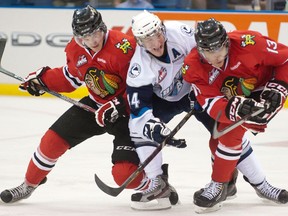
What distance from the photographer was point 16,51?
328 inches

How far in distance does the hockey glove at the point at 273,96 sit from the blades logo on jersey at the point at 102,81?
2.26 ft

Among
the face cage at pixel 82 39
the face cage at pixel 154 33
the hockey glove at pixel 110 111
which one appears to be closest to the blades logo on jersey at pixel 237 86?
the face cage at pixel 154 33

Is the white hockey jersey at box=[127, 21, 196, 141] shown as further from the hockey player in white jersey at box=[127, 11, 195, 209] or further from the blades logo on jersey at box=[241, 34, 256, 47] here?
the blades logo on jersey at box=[241, 34, 256, 47]

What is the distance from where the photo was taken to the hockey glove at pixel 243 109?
3711 mm

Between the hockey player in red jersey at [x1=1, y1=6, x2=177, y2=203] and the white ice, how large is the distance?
165 mm

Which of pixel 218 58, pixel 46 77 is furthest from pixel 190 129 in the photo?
pixel 218 58

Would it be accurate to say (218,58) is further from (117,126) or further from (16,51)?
(16,51)

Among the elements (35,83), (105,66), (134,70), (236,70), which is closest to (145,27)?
(134,70)

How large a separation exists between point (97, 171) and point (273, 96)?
1.57 m

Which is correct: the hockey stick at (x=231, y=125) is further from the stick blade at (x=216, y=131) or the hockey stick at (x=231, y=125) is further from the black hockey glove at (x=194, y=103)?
the black hockey glove at (x=194, y=103)

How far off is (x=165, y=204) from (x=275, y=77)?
0.75 meters

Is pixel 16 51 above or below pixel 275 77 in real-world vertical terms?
below

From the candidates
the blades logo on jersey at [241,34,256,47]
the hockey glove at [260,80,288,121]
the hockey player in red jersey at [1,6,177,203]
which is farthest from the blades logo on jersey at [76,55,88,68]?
the hockey glove at [260,80,288,121]

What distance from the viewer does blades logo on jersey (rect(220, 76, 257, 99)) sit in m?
3.85
